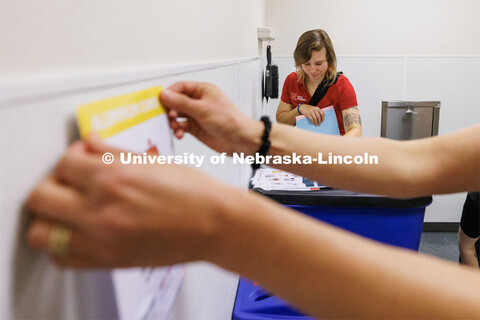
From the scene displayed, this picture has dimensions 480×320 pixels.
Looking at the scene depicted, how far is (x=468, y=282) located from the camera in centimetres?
31

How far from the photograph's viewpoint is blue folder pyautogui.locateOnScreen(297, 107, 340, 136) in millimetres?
1730

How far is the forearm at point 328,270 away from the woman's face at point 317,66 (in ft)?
5.74

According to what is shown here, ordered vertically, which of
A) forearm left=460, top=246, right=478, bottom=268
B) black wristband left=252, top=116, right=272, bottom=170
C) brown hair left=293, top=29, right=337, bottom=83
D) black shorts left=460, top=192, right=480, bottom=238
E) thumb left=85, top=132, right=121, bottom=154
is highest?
brown hair left=293, top=29, right=337, bottom=83

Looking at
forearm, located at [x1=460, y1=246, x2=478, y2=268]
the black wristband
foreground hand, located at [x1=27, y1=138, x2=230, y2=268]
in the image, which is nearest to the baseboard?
forearm, located at [x1=460, y1=246, x2=478, y2=268]

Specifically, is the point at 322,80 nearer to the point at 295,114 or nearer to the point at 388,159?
the point at 295,114

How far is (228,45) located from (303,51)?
3.18ft

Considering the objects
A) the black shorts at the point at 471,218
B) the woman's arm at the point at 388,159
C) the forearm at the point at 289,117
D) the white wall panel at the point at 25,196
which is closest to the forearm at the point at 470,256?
the black shorts at the point at 471,218

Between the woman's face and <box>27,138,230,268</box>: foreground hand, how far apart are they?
5.92ft

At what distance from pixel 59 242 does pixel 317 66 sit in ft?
6.12

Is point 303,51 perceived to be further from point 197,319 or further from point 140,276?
point 140,276

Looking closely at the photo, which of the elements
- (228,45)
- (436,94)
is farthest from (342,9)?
(228,45)

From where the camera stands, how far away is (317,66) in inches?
77.5


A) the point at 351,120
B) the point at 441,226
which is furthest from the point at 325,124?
the point at 441,226

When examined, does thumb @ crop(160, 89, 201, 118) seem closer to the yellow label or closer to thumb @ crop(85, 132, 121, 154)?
the yellow label
